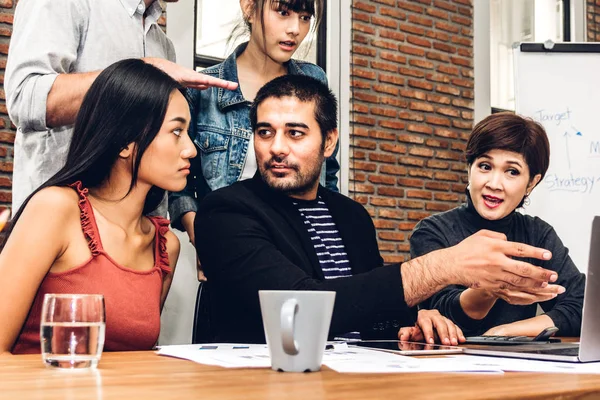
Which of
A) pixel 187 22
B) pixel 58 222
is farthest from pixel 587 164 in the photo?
pixel 58 222

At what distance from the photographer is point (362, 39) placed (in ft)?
15.9

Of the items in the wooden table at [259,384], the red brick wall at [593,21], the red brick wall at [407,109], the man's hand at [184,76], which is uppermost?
the red brick wall at [593,21]

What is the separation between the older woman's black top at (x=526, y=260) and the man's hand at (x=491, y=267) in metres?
0.72

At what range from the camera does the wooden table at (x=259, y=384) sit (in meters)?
0.71

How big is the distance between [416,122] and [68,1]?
11.4 ft

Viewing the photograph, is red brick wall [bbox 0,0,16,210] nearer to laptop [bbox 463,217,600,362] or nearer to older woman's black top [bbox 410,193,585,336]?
older woman's black top [bbox 410,193,585,336]

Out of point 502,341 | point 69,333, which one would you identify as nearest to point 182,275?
point 502,341

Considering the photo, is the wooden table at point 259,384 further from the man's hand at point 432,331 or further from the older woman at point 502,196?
the older woman at point 502,196

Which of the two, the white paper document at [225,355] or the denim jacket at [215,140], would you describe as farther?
the denim jacket at [215,140]

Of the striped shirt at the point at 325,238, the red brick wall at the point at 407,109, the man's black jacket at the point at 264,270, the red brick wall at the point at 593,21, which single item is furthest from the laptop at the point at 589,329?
the red brick wall at the point at 593,21

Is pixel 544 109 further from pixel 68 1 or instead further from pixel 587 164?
pixel 68 1

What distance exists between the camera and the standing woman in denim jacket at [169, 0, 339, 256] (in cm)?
224

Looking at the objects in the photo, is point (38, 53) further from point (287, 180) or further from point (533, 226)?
point (533, 226)

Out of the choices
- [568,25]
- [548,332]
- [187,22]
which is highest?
[568,25]
